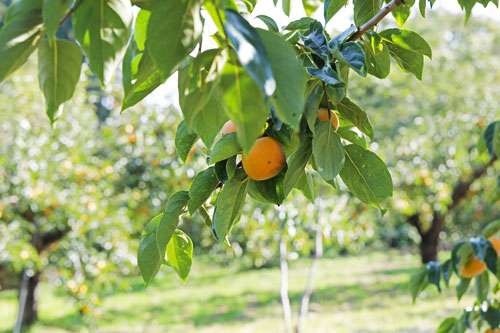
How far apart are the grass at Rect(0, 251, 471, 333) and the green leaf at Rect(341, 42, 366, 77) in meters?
4.49

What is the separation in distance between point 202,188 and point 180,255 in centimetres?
11

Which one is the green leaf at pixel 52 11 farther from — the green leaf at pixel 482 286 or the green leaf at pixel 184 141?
the green leaf at pixel 482 286

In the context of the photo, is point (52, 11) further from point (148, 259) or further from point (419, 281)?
point (419, 281)

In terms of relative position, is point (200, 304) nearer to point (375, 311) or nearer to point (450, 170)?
point (375, 311)

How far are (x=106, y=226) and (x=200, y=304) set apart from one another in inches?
107

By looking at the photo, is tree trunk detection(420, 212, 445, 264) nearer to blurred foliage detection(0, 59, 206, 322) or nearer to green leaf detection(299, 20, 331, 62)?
blurred foliage detection(0, 59, 206, 322)

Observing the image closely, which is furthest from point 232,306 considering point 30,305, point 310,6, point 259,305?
point 310,6

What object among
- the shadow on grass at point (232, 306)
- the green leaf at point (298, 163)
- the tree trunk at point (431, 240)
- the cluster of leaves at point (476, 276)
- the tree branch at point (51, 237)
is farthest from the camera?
the tree trunk at point (431, 240)

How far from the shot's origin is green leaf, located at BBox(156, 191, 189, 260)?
1.64 ft

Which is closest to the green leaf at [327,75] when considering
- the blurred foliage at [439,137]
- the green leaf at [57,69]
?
the green leaf at [57,69]

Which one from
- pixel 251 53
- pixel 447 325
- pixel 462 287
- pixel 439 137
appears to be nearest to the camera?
pixel 251 53

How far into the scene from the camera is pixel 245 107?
0.32 metres

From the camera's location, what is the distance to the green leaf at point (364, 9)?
1.98 feet

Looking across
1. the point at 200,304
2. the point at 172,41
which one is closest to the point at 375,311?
the point at 200,304
